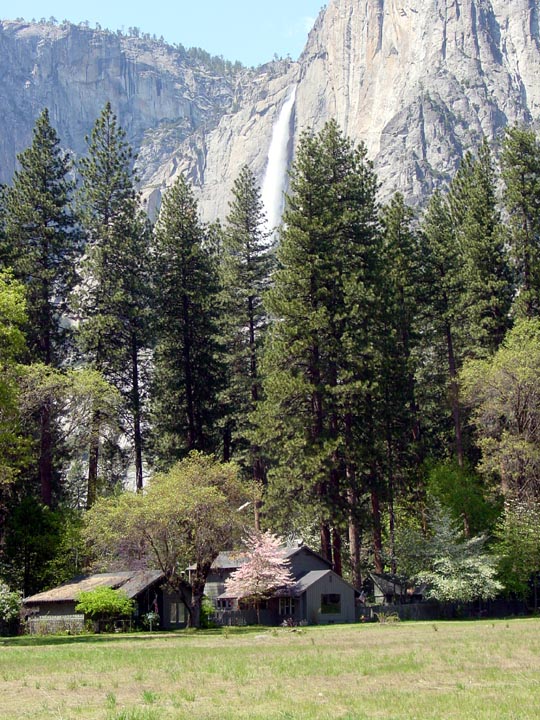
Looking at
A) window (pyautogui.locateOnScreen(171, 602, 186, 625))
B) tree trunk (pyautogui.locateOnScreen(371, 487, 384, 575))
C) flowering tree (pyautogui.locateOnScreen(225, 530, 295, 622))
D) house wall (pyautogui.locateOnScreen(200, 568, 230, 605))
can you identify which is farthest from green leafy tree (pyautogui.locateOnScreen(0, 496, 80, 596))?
tree trunk (pyautogui.locateOnScreen(371, 487, 384, 575))

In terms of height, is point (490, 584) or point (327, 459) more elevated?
point (327, 459)

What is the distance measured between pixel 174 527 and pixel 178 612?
6771mm

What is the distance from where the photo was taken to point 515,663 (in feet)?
62.6

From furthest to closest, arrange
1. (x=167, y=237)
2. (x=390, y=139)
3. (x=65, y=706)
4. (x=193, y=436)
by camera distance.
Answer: (x=390, y=139) < (x=167, y=237) < (x=193, y=436) < (x=65, y=706)

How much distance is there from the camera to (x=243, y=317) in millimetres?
52062

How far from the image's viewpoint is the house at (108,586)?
37969mm

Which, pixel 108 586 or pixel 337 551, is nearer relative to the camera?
pixel 108 586

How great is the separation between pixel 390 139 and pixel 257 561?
16172cm

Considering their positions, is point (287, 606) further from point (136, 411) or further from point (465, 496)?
point (136, 411)

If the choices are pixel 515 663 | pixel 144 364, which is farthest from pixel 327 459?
pixel 515 663

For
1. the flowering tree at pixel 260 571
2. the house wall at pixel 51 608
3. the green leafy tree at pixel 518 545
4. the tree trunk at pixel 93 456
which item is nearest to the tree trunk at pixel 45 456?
the tree trunk at pixel 93 456

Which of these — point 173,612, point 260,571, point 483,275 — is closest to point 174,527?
point 260,571

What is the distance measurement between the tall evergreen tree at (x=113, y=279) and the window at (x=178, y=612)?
269 inches

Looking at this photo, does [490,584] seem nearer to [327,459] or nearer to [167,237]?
[327,459]
